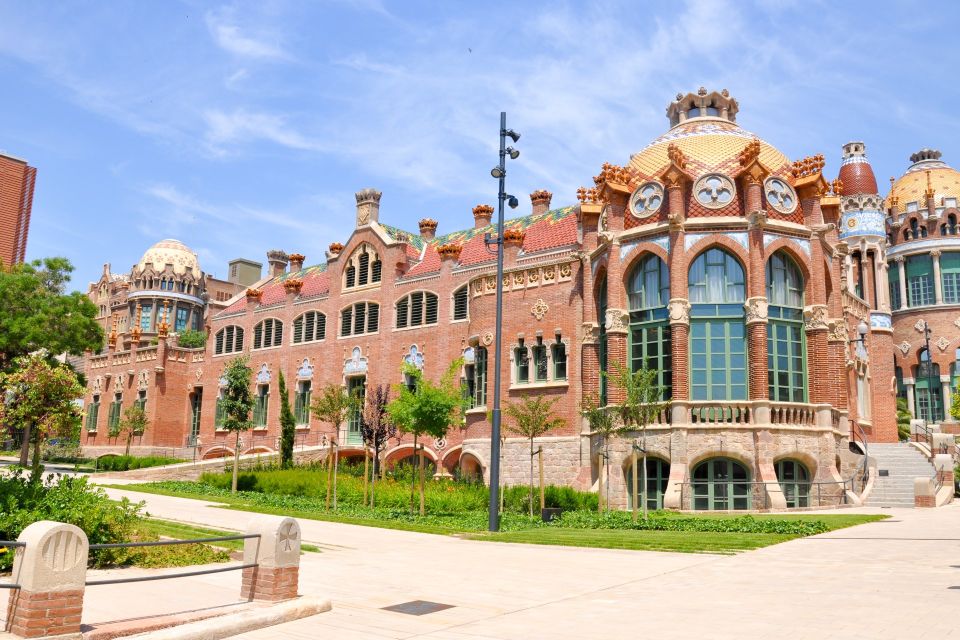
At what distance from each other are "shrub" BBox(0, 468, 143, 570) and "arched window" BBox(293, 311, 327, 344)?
116ft

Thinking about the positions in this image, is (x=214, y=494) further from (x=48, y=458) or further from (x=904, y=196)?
(x=904, y=196)

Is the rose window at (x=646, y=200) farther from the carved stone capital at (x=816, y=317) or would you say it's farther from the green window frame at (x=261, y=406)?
the green window frame at (x=261, y=406)

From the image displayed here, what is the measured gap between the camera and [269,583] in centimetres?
1042

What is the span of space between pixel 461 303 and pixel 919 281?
124 ft

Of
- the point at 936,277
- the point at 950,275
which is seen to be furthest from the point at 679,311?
the point at 950,275

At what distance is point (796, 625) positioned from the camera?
9.32m

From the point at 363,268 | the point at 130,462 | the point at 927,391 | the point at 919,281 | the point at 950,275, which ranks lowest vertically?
the point at 130,462

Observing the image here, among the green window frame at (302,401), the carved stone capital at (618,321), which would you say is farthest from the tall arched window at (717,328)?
the green window frame at (302,401)

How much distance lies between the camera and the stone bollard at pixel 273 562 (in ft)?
34.3

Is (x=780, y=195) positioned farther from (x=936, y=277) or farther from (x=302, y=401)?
(x=936, y=277)

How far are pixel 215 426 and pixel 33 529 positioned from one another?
164 feet

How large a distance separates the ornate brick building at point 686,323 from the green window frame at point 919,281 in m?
18.3

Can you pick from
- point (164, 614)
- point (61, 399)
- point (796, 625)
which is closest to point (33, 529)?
point (164, 614)

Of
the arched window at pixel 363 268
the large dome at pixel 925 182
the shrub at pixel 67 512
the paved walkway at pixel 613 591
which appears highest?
the large dome at pixel 925 182
